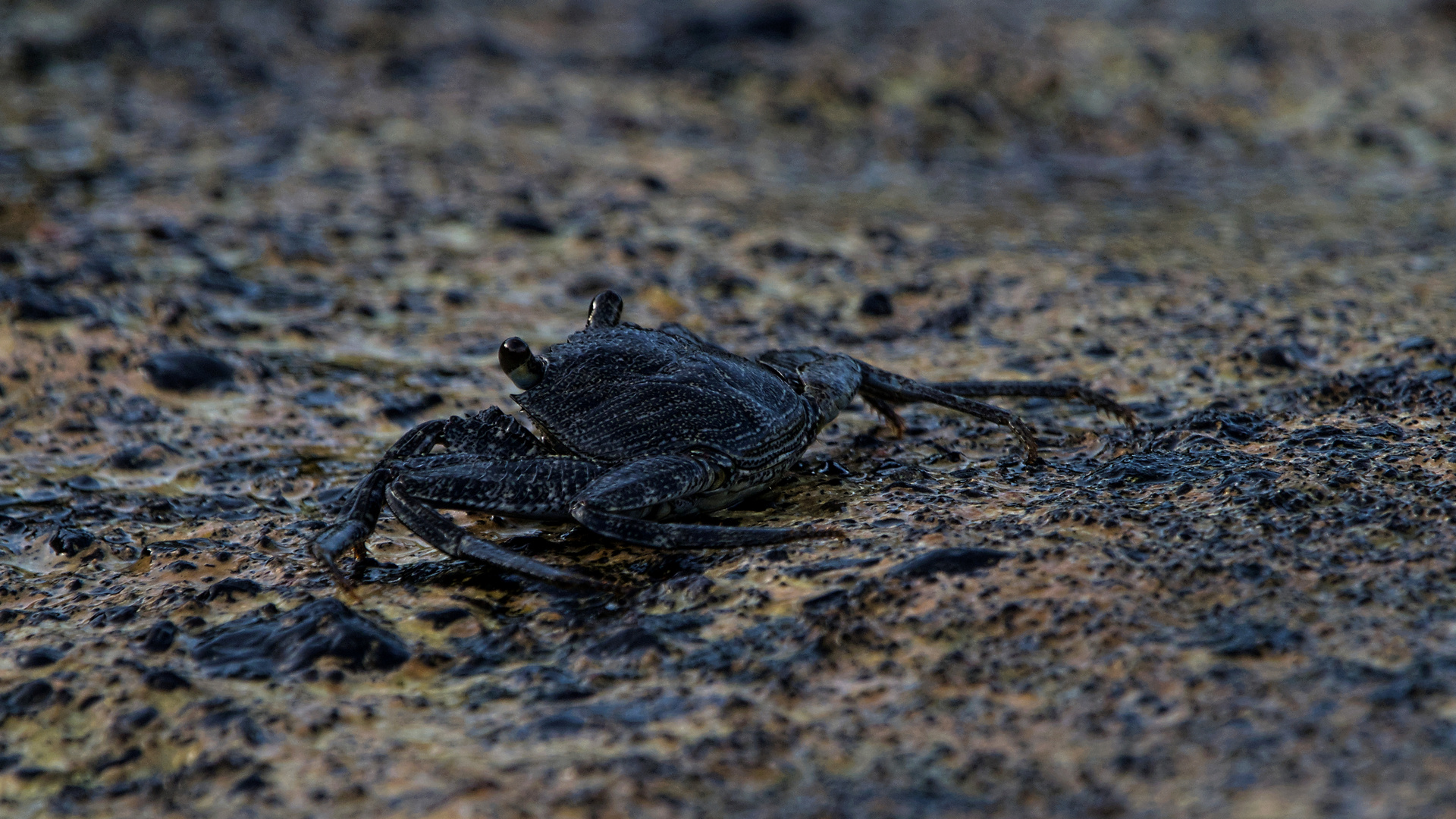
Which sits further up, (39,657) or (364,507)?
(364,507)

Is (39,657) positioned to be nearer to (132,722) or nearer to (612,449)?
(132,722)

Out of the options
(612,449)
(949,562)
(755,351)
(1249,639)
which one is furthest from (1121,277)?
(1249,639)

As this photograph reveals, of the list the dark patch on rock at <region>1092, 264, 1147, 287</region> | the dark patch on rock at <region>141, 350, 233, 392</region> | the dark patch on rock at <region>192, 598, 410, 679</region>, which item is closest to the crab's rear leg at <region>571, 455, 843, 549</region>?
the dark patch on rock at <region>192, 598, 410, 679</region>

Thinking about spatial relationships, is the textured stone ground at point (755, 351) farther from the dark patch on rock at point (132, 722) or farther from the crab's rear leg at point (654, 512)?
the crab's rear leg at point (654, 512)

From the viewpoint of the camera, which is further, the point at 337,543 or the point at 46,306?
the point at 46,306

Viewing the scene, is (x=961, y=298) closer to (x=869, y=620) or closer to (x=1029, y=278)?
(x=1029, y=278)

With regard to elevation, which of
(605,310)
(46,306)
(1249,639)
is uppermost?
(605,310)

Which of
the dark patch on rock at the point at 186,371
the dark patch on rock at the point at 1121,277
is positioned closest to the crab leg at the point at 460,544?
the dark patch on rock at the point at 186,371
